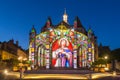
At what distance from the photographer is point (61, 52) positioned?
291ft

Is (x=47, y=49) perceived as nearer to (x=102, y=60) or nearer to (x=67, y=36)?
(x=67, y=36)

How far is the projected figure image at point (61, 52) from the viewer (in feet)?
290

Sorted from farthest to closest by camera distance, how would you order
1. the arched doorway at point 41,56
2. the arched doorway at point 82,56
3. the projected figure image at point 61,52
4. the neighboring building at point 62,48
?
the projected figure image at point 61,52 < the arched doorway at point 82,56 < the arched doorway at point 41,56 < the neighboring building at point 62,48

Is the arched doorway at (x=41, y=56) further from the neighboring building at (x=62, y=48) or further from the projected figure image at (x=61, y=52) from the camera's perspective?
the projected figure image at (x=61, y=52)

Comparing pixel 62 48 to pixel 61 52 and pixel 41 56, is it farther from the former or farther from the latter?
pixel 41 56

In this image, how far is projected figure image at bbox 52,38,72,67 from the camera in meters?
88.4

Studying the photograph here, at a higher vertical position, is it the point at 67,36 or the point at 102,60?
the point at 67,36

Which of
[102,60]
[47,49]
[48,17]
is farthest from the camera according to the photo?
[48,17]

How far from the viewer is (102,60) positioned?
207 ft

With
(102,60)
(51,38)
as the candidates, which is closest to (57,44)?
(51,38)

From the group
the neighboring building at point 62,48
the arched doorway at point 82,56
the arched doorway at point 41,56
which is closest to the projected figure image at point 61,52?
the neighboring building at point 62,48

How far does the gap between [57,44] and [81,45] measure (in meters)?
7.58


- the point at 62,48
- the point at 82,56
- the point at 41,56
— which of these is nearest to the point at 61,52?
the point at 62,48

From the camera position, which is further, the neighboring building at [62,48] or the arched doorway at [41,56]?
the arched doorway at [41,56]
